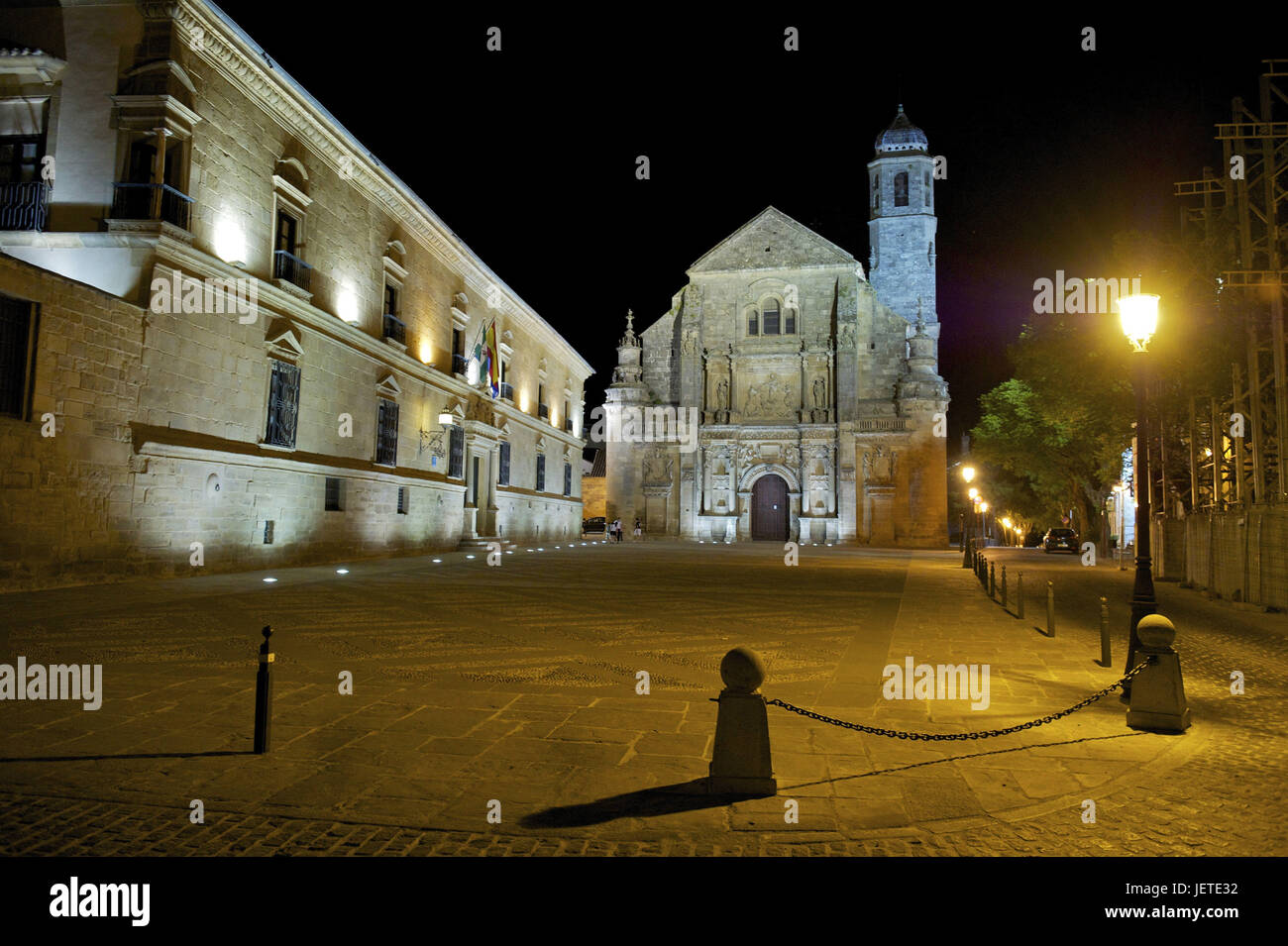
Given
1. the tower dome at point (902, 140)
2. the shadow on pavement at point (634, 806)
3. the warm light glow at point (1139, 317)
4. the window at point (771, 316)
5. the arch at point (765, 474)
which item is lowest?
the shadow on pavement at point (634, 806)

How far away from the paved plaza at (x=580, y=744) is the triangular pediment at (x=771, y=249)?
32705 mm

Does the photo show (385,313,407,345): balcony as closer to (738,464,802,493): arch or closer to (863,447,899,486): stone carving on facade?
(738,464,802,493): arch

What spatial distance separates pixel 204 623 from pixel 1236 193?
65.4 feet

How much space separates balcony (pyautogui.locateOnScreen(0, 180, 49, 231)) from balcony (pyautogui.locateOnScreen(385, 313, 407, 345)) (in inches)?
358

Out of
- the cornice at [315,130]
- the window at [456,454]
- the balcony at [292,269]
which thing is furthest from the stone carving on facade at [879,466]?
the balcony at [292,269]

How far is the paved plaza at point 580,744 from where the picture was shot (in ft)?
12.0

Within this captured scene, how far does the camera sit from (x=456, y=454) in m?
26.6

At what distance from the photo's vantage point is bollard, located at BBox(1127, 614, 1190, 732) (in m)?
5.59

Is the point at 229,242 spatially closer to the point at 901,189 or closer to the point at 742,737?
the point at 742,737

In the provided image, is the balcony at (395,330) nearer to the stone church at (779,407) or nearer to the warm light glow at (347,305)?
the warm light glow at (347,305)

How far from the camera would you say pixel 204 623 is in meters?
9.27

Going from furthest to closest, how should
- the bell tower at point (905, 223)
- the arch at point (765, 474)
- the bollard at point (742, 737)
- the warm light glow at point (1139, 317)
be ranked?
the bell tower at point (905, 223)
the arch at point (765, 474)
the warm light glow at point (1139, 317)
the bollard at point (742, 737)

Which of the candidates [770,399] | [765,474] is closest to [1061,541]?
[765,474]
